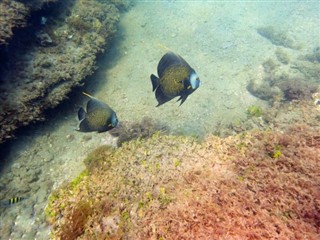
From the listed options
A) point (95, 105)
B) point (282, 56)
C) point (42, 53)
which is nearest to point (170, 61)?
point (95, 105)

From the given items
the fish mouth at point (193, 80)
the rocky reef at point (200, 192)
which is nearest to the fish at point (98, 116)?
the rocky reef at point (200, 192)

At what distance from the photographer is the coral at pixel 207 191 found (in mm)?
2568

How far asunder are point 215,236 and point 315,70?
8.59 m

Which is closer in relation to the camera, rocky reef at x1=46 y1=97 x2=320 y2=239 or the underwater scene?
rocky reef at x1=46 y1=97 x2=320 y2=239

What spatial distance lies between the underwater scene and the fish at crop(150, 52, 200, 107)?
1 cm

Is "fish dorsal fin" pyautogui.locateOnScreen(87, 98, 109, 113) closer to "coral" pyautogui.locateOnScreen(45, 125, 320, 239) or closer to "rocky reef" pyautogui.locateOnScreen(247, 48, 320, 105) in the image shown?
"coral" pyautogui.locateOnScreen(45, 125, 320, 239)

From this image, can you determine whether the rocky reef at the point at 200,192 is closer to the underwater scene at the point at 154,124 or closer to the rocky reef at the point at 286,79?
the underwater scene at the point at 154,124

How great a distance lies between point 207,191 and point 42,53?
5446 millimetres

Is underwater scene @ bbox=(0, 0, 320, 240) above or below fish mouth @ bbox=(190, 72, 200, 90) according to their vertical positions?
below

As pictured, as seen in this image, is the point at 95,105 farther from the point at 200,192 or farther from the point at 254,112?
the point at 254,112

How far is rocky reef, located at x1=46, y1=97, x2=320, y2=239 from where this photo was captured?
258cm

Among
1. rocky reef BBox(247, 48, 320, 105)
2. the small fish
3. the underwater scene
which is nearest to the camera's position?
the underwater scene

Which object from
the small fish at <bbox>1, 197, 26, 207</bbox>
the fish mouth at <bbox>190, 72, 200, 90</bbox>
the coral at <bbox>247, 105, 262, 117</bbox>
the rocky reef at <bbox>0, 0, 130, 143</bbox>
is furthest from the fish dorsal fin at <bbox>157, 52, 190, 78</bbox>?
the coral at <bbox>247, 105, 262, 117</bbox>

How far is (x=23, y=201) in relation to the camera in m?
4.98
